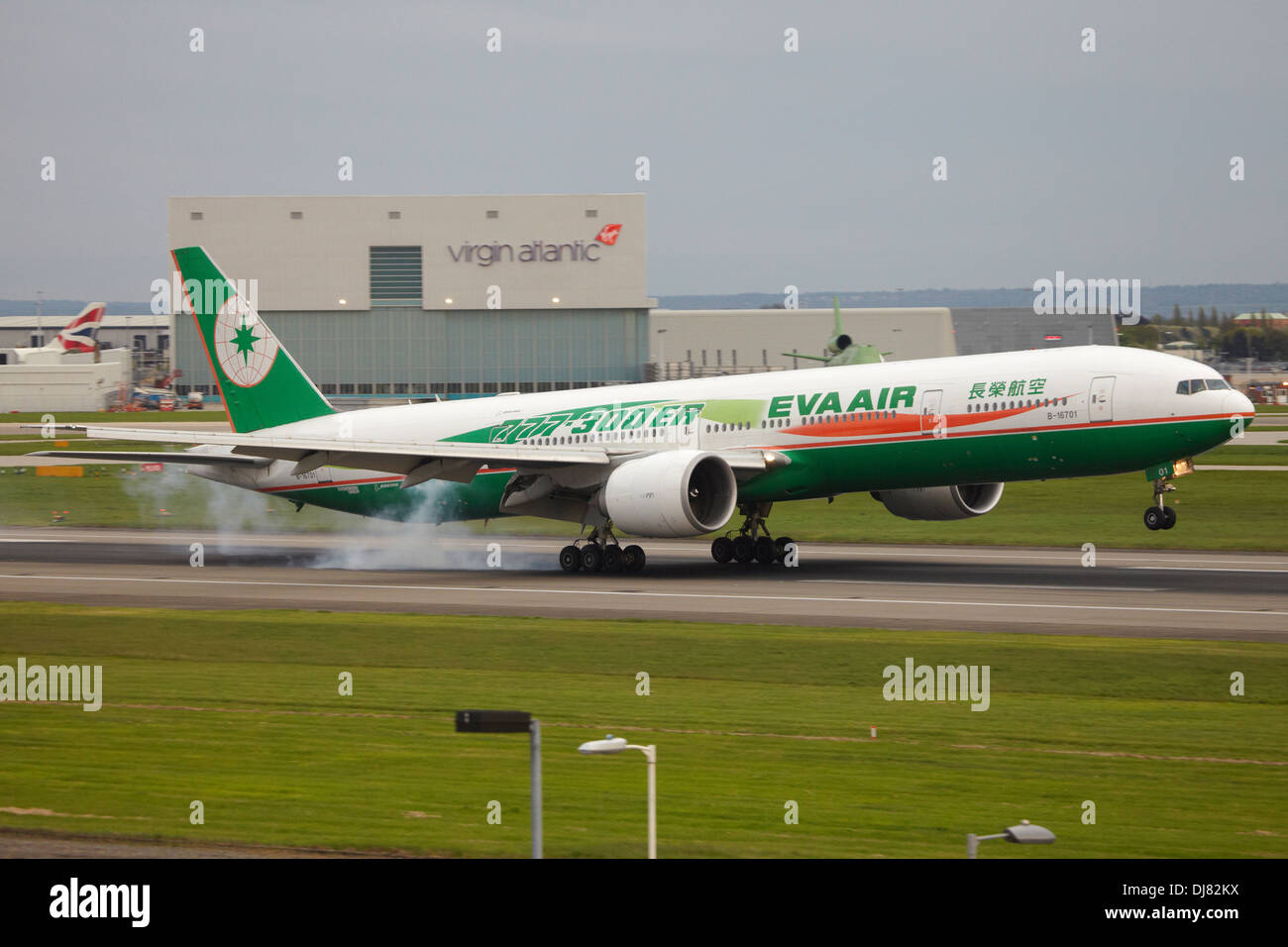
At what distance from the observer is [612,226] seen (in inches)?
4540

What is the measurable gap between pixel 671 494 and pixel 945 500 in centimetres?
867

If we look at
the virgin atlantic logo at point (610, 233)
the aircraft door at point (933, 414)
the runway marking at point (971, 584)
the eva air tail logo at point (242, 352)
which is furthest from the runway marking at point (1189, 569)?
the virgin atlantic logo at point (610, 233)

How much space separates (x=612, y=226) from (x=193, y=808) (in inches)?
4081

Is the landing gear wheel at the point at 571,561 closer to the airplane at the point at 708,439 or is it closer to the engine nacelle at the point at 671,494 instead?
the airplane at the point at 708,439

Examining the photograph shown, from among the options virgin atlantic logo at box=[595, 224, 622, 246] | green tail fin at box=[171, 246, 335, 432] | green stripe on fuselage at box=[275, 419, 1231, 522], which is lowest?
green stripe on fuselage at box=[275, 419, 1231, 522]

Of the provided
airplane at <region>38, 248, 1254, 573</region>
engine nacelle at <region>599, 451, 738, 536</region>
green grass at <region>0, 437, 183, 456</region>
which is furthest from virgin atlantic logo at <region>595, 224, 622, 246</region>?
engine nacelle at <region>599, 451, 738, 536</region>

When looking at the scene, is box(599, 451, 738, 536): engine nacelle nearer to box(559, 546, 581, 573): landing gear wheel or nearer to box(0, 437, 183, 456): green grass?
box(559, 546, 581, 573): landing gear wheel

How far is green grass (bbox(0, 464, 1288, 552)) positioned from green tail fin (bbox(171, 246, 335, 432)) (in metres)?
9.28

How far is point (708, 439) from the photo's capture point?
37.9 metres

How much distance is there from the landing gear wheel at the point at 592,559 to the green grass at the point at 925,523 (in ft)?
35.8

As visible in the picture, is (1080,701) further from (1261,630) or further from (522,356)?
(522,356)

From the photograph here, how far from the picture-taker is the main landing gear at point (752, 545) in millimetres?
39469

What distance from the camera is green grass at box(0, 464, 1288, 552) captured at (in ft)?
148

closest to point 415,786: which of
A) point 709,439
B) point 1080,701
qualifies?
point 1080,701
